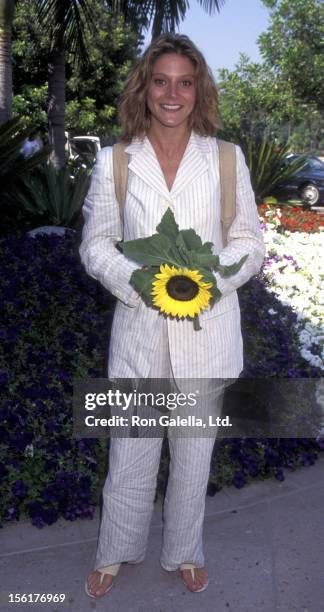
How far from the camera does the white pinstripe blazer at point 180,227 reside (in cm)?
232

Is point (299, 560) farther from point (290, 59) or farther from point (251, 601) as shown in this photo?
point (290, 59)

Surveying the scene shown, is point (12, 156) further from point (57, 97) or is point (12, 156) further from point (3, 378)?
point (57, 97)

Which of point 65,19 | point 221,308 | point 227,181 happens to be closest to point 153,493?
point 221,308

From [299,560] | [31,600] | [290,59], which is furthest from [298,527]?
[290,59]

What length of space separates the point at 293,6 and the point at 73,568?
33308mm

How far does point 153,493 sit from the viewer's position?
2650 mm

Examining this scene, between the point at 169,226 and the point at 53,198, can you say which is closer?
the point at 169,226

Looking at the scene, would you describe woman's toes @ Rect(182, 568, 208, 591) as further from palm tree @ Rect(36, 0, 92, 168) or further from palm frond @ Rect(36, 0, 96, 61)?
palm frond @ Rect(36, 0, 96, 61)

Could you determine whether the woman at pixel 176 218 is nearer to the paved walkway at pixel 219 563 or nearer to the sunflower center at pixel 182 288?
the sunflower center at pixel 182 288

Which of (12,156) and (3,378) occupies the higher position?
(12,156)

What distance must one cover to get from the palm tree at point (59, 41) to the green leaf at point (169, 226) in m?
7.27

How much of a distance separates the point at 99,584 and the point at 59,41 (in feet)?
29.7

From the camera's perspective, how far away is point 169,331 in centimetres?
236

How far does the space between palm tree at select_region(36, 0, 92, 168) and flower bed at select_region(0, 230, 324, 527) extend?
5191 millimetres
